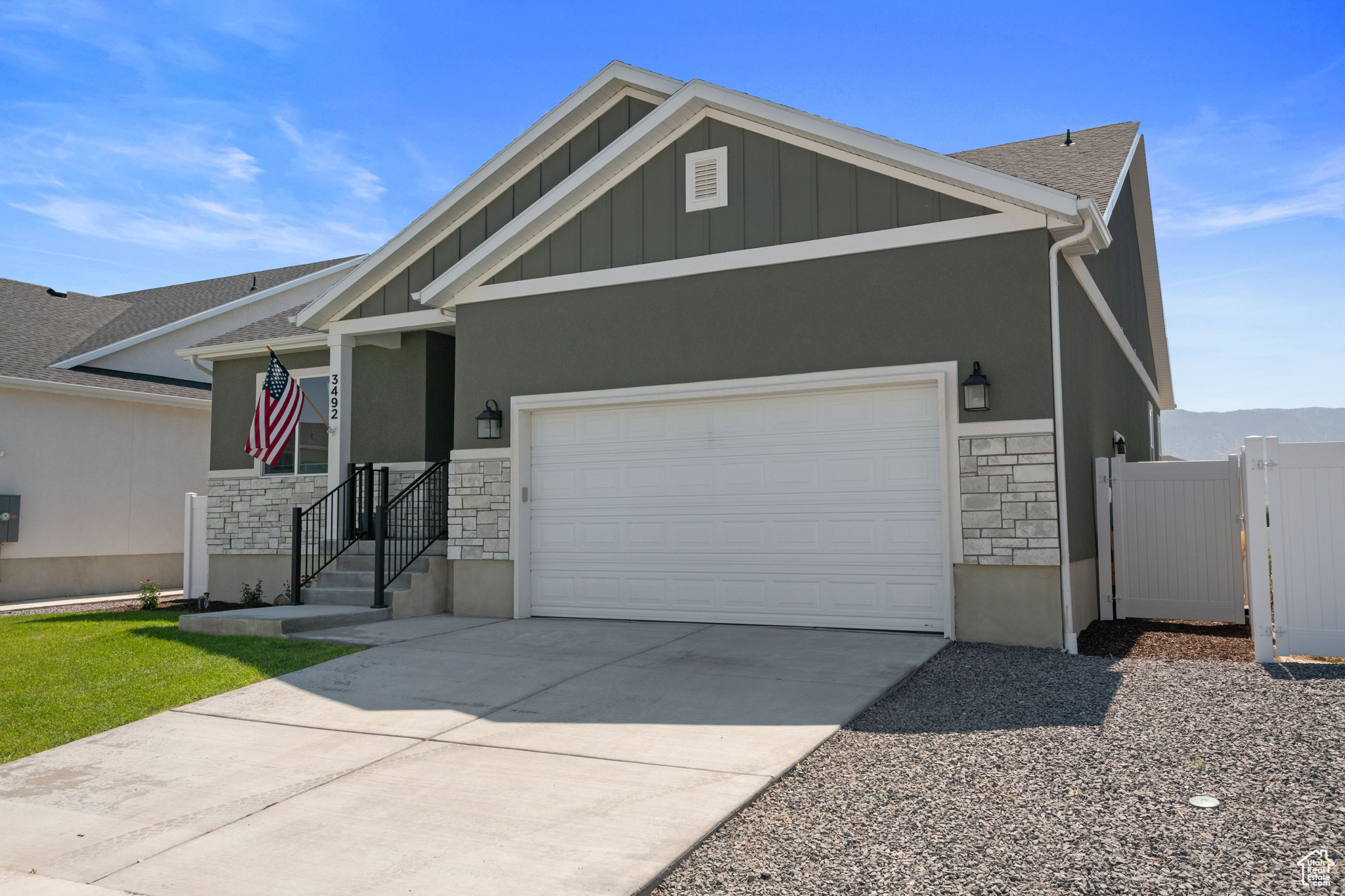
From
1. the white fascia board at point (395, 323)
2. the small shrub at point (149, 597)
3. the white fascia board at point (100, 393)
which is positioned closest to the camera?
the white fascia board at point (395, 323)

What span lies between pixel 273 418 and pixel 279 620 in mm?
3469

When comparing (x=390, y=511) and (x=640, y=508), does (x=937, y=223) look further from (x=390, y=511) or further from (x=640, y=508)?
(x=390, y=511)

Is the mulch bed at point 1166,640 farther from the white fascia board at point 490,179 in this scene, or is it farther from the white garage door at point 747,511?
the white fascia board at point 490,179

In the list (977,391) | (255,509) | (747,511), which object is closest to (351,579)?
(255,509)

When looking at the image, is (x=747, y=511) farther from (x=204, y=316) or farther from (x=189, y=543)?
(x=204, y=316)

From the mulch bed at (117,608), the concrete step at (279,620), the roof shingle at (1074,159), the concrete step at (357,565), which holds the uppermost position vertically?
the roof shingle at (1074,159)

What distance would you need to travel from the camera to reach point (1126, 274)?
13680mm

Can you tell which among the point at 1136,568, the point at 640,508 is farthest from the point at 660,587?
→ the point at 1136,568

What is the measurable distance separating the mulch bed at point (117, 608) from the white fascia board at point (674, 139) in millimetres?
5739

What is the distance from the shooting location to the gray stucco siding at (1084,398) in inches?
332

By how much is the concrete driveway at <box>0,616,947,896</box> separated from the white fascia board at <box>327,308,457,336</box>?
15.5 feet

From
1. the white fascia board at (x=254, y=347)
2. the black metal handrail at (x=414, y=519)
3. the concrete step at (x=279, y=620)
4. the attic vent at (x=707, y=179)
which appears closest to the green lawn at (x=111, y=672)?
the concrete step at (x=279, y=620)

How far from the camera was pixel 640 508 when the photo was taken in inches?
369

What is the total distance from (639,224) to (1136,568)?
258 inches
